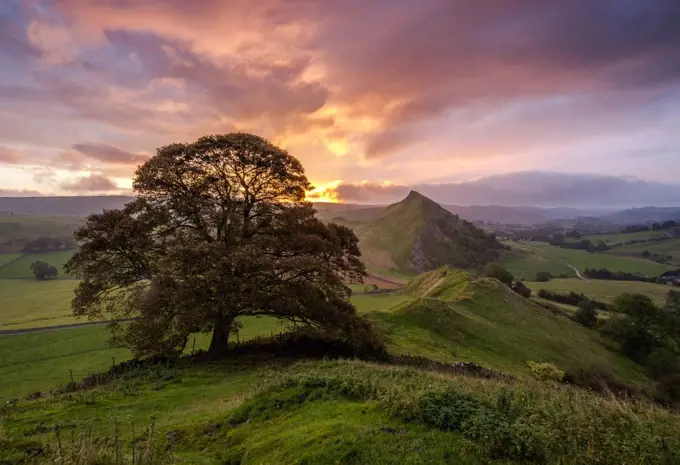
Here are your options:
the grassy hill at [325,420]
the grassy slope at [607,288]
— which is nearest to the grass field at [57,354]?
the grassy hill at [325,420]

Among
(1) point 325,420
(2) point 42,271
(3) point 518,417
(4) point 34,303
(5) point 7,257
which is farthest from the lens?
(5) point 7,257

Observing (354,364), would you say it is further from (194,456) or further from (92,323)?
(92,323)

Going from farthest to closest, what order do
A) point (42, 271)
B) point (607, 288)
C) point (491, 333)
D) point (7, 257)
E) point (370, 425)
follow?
point (7, 257) < point (42, 271) < point (607, 288) < point (491, 333) < point (370, 425)

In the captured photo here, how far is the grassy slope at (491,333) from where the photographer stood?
115ft

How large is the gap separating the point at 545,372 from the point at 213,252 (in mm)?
30581

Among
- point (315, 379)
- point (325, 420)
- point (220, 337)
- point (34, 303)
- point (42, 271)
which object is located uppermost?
point (325, 420)

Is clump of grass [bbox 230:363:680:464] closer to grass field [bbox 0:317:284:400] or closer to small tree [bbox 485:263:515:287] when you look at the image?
grass field [bbox 0:317:284:400]

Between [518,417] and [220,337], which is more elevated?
[518,417]

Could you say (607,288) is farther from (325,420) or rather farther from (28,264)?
(28,264)

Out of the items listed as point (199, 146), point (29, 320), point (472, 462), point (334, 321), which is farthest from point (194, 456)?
point (29, 320)

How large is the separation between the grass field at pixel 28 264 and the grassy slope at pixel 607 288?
156 m

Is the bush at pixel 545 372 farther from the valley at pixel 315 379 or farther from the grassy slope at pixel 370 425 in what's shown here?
the grassy slope at pixel 370 425

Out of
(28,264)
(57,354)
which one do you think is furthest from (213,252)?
(28,264)

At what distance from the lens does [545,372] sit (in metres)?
33.2
